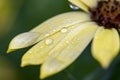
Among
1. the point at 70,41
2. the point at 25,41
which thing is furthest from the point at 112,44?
the point at 25,41

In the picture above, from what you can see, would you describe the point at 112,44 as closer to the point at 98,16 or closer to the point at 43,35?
the point at 43,35

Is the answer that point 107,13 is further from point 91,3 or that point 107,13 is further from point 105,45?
point 105,45

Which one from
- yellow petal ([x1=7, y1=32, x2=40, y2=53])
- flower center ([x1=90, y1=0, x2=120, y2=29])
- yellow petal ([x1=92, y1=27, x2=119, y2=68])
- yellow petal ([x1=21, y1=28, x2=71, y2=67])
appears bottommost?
flower center ([x1=90, y1=0, x2=120, y2=29])

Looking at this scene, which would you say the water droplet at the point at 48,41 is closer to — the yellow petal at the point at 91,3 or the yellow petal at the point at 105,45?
the yellow petal at the point at 105,45

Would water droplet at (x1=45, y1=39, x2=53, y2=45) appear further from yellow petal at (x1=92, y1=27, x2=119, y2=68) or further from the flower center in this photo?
the flower center

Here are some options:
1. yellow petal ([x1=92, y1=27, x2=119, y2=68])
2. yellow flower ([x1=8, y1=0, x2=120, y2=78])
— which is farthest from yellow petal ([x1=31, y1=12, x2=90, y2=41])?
yellow petal ([x1=92, y1=27, x2=119, y2=68])

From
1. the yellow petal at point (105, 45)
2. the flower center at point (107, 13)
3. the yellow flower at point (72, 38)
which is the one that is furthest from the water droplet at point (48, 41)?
the flower center at point (107, 13)
